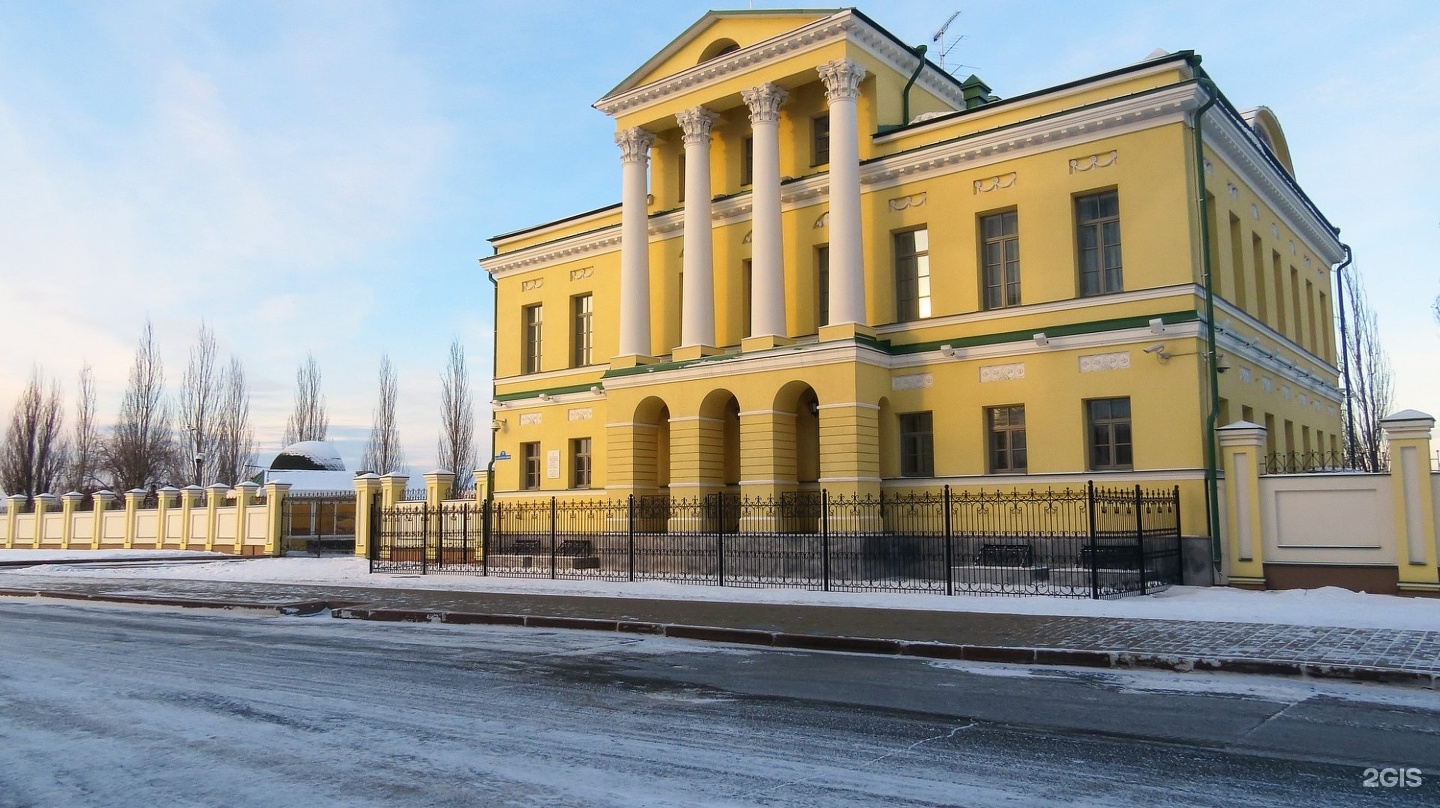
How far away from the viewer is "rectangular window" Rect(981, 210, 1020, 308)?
22.9m

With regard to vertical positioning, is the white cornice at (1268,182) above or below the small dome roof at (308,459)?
above

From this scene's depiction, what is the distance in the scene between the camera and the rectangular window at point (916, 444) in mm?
23562

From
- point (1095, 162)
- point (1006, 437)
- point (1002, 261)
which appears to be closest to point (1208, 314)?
point (1095, 162)

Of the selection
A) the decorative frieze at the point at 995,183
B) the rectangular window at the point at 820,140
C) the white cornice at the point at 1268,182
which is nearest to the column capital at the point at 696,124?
the rectangular window at the point at 820,140

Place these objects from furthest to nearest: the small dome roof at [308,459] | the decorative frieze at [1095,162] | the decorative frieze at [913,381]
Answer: the small dome roof at [308,459] < the decorative frieze at [913,381] < the decorative frieze at [1095,162]

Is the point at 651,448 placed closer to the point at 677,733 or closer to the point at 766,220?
the point at 766,220

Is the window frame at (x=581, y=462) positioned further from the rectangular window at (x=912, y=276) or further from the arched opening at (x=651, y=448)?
the rectangular window at (x=912, y=276)

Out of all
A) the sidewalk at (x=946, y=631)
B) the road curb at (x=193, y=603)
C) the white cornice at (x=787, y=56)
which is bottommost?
the road curb at (x=193, y=603)

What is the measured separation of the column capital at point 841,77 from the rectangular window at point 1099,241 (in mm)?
6141

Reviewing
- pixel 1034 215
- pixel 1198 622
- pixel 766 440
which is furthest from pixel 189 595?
pixel 1034 215

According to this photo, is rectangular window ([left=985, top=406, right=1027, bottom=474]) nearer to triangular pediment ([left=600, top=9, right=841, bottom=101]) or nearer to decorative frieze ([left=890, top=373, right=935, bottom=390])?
decorative frieze ([left=890, top=373, right=935, bottom=390])

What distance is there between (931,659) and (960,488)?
479 inches

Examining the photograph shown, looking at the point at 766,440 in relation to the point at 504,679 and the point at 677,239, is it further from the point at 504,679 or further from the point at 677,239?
the point at 504,679

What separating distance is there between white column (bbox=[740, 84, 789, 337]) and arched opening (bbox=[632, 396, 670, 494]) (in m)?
3.84
